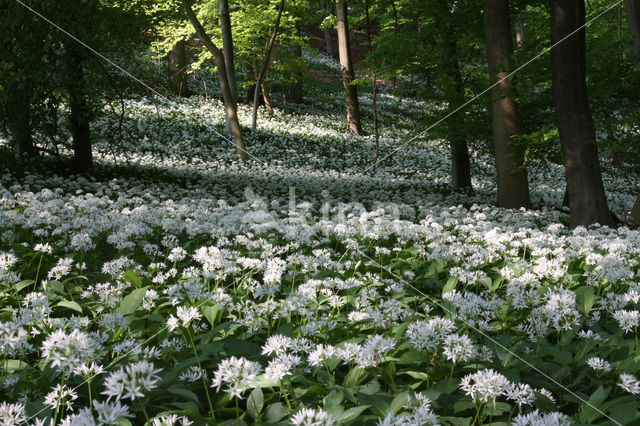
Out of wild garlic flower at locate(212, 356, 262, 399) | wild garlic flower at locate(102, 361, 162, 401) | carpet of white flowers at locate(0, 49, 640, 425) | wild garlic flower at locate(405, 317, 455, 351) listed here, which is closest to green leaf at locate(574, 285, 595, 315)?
carpet of white flowers at locate(0, 49, 640, 425)

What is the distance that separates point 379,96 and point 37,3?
1246 inches

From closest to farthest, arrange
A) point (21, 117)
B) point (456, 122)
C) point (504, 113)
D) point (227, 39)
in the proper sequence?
point (21, 117)
point (504, 113)
point (456, 122)
point (227, 39)

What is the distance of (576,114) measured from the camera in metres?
7.73

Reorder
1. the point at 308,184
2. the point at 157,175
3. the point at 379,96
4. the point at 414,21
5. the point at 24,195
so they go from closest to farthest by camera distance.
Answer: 1. the point at 24,195
2. the point at 157,175
3. the point at 308,184
4. the point at 414,21
5. the point at 379,96

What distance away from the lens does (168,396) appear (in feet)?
6.79

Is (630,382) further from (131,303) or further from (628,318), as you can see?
(131,303)

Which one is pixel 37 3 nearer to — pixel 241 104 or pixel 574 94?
pixel 574 94

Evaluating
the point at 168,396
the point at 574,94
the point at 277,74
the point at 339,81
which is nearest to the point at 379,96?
the point at 339,81

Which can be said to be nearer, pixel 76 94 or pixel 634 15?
pixel 76 94

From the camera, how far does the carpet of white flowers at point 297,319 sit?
6.30 ft

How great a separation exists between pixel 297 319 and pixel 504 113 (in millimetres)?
7930

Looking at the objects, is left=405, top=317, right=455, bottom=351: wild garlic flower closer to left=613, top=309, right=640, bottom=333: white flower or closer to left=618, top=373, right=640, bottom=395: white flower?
left=618, top=373, right=640, bottom=395: white flower

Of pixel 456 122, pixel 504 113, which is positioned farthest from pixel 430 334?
pixel 456 122

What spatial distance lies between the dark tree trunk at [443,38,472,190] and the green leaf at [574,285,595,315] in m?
7.33
